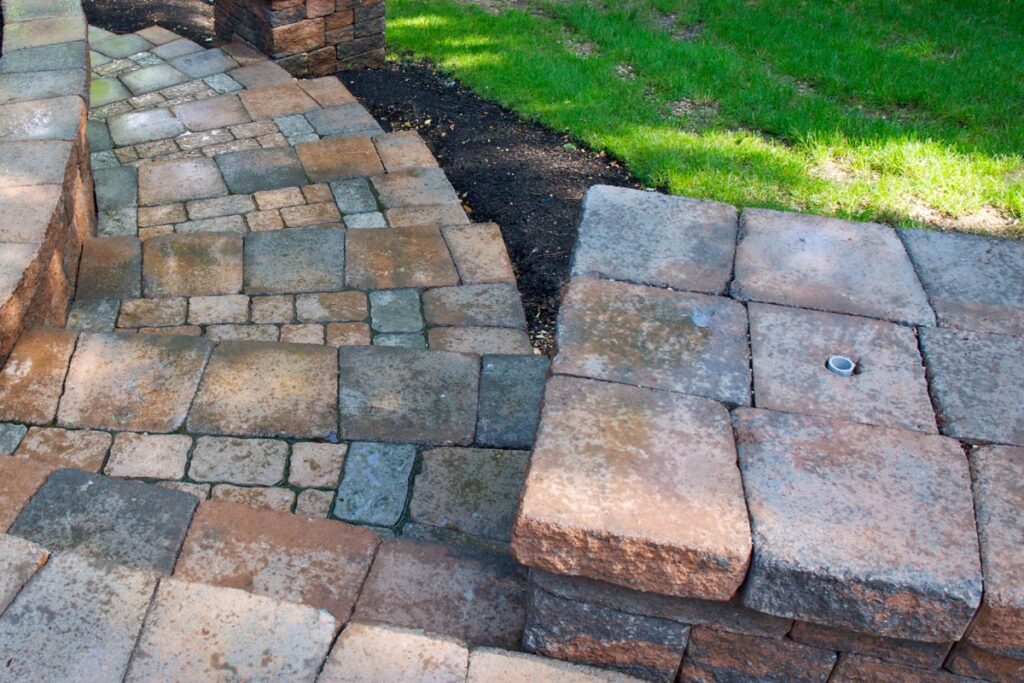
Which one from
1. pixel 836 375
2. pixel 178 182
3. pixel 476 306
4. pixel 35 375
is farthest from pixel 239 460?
pixel 178 182

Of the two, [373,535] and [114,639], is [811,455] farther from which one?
[114,639]

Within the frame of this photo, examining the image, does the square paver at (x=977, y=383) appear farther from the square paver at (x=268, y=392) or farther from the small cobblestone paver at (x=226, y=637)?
the square paver at (x=268, y=392)

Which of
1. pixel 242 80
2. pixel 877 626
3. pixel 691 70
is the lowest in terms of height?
pixel 242 80

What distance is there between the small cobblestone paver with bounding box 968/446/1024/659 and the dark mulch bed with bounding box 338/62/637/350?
215 cm

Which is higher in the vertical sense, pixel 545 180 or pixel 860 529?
pixel 860 529

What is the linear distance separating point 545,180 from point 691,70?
1.74 meters

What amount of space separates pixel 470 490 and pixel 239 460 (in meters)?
0.76

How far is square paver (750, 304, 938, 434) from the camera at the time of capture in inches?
85.4

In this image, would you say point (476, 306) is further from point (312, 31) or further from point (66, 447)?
point (312, 31)

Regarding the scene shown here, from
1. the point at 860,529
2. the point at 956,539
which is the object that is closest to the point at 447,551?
the point at 860,529

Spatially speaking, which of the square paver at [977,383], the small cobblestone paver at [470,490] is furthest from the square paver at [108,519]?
the square paver at [977,383]

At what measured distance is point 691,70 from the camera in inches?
241

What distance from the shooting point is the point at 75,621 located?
6.01 feet

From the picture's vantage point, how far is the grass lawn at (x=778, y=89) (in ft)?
15.2
